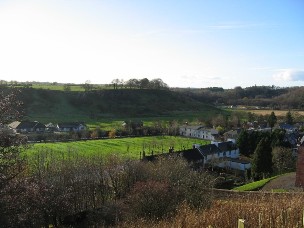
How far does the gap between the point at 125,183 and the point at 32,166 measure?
8.48 metres

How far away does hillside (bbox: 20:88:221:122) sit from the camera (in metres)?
83.8

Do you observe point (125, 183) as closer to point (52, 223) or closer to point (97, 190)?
point (97, 190)

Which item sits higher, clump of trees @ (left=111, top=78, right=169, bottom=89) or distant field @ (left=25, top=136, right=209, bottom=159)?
clump of trees @ (left=111, top=78, right=169, bottom=89)

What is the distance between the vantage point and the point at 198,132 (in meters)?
67.1

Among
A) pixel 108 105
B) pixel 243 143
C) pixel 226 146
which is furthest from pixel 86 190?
pixel 108 105

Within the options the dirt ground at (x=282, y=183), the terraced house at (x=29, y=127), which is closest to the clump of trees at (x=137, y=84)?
the terraced house at (x=29, y=127)

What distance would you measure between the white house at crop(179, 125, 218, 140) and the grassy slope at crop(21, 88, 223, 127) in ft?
46.9

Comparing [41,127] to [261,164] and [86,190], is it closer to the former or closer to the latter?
[86,190]

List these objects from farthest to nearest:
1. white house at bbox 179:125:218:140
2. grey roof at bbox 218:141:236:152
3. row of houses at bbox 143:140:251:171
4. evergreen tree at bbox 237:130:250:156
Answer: white house at bbox 179:125:218:140
grey roof at bbox 218:141:236:152
evergreen tree at bbox 237:130:250:156
row of houses at bbox 143:140:251:171

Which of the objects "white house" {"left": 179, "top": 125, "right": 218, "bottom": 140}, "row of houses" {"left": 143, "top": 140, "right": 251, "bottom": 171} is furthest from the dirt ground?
"white house" {"left": 179, "top": 125, "right": 218, "bottom": 140}

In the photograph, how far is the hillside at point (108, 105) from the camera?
3300 inches

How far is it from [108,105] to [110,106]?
922mm

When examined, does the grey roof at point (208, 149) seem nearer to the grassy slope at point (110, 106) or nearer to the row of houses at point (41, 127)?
the row of houses at point (41, 127)

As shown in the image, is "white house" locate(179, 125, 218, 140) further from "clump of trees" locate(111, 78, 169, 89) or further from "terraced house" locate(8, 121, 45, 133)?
"clump of trees" locate(111, 78, 169, 89)
